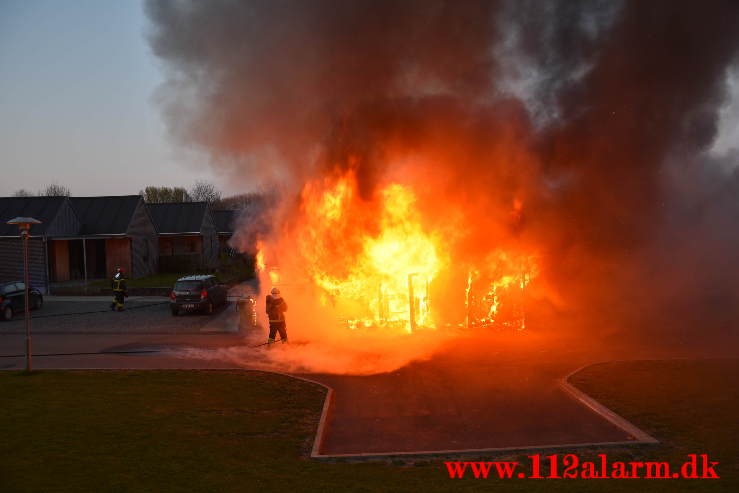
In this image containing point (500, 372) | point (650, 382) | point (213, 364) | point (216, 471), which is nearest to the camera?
point (216, 471)

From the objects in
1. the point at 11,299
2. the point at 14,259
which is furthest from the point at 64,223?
the point at 11,299

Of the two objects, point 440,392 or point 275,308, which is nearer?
point 440,392

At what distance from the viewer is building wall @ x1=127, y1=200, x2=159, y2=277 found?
117 ft

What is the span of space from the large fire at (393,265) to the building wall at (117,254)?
813 inches

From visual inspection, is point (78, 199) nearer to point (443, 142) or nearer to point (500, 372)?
point (443, 142)

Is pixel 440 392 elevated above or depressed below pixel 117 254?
below

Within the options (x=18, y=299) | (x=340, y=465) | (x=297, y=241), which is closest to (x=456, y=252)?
(x=297, y=241)

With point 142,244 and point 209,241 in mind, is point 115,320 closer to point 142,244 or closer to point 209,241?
point 142,244

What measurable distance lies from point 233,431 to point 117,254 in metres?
29.9

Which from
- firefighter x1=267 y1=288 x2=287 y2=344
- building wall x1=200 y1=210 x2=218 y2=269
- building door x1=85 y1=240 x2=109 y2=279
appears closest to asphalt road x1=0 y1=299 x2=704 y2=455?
firefighter x1=267 y1=288 x2=287 y2=344

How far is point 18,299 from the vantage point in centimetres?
2170

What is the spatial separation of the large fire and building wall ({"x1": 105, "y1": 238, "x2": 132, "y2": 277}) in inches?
813

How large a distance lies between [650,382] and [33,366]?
42.3 ft

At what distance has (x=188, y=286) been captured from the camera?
2166cm
